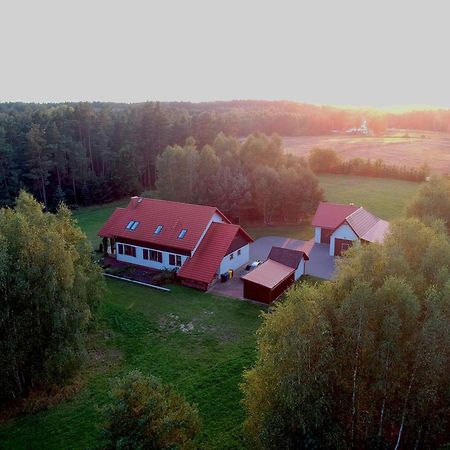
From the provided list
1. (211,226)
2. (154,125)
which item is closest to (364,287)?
(211,226)

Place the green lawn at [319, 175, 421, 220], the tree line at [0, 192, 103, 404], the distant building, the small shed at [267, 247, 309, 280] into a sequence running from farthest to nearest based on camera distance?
the distant building < the green lawn at [319, 175, 421, 220] < the small shed at [267, 247, 309, 280] < the tree line at [0, 192, 103, 404]

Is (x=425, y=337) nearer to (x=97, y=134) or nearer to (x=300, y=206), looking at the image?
(x=300, y=206)

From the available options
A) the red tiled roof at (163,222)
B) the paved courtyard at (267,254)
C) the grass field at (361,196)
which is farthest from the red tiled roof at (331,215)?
the red tiled roof at (163,222)

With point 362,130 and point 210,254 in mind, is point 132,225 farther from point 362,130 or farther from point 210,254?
point 362,130

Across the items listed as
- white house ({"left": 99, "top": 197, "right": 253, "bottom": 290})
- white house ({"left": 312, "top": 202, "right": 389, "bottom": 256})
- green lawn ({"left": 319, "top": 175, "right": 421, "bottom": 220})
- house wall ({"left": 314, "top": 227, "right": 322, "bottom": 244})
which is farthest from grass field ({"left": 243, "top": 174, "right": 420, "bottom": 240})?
white house ({"left": 99, "top": 197, "right": 253, "bottom": 290})

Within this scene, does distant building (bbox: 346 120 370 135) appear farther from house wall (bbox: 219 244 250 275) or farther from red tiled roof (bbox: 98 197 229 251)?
red tiled roof (bbox: 98 197 229 251)

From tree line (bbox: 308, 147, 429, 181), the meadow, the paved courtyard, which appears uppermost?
tree line (bbox: 308, 147, 429, 181)
